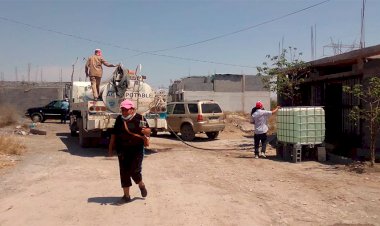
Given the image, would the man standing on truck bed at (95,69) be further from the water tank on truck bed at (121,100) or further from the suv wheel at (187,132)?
the suv wheel at (187,132)

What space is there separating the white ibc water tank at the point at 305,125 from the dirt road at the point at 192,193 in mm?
799

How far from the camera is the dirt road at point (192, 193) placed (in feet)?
19.9

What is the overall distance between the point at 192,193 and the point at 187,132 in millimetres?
10597

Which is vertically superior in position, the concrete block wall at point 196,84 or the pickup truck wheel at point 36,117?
the concrete block wall at point 196,84

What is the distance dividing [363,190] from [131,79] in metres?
8.07

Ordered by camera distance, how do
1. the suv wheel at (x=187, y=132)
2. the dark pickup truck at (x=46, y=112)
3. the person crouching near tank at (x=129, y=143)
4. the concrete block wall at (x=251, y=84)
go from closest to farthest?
the person crouching near tank at (x=129, y=143) → the suv wheel at (x=187, y=132) → the dark pickup truck at (x=46, y=112) → the concrete block wall at (x=251, y=84)

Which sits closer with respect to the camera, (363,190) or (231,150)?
(363,190)

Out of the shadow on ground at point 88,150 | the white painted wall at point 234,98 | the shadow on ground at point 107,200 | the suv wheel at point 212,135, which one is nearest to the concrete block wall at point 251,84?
the white painted wall at point 234,98

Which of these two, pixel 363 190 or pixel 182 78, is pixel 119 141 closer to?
pixel 363 190

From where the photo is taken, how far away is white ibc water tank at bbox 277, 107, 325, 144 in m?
11.6

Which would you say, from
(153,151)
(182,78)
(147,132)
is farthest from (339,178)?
(182,78)

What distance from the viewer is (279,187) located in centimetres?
822

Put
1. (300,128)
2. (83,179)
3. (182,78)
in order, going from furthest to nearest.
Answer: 1. (182,78)
2. (300,128)
3. (83,179)

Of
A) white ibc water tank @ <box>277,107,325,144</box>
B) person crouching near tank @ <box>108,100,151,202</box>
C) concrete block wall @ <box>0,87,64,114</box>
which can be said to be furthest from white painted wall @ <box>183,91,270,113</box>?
person crouching near tank @ <box>108,100,151,202</box>
